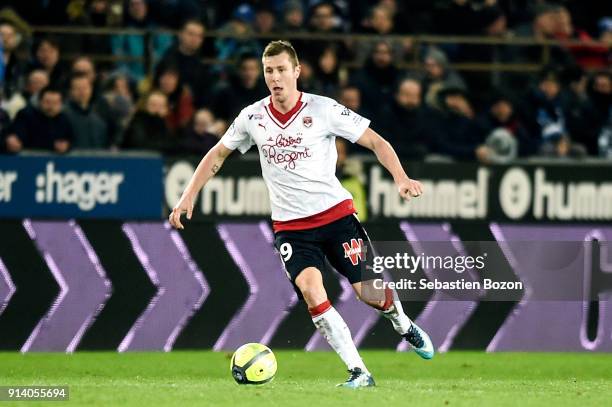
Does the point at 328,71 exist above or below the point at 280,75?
below

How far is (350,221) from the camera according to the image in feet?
33.3

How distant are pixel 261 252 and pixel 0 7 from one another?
19.6 ft

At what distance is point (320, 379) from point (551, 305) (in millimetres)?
3172

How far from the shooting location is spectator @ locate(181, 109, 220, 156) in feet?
51.5

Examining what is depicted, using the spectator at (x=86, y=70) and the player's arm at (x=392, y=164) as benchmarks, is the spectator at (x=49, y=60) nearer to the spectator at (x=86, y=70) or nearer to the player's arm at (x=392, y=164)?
the spectator at (x=86, y=70)

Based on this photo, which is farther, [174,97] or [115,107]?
[174,97]

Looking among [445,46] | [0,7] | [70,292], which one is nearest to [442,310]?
[70,292]

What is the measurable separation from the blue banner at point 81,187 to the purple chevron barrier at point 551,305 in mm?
3606

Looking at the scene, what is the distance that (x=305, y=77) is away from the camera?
1658 cm

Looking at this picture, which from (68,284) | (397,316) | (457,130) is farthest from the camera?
(457,130)

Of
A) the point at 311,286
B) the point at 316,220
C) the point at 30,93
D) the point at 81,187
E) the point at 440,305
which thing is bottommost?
the point at 440,305

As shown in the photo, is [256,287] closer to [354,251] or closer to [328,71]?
[354,251]

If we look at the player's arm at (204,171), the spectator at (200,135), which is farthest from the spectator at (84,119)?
the player's arm at (204,171)

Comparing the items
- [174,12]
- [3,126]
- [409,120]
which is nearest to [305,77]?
[409,120]
